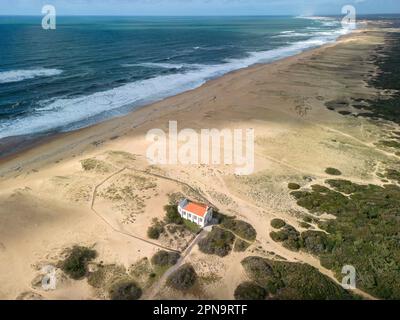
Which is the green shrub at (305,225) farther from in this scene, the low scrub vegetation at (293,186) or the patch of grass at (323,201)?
the low scrub vegetation at (293,186)

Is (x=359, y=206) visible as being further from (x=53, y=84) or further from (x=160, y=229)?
(x=53, y=84)

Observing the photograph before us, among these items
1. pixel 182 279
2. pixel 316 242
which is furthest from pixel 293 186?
pixel 182 279

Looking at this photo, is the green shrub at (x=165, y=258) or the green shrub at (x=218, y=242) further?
the green shrub at (x=218, y=242)

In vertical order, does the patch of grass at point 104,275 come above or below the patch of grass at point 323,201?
below

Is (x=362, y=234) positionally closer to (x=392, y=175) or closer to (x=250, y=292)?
(x=250, y=292)

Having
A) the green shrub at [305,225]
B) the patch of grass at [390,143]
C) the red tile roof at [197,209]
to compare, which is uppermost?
the patch of grass at [390,143]

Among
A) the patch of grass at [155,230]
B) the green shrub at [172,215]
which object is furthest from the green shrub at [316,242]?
the patch of grass at [155,230]
